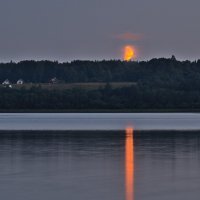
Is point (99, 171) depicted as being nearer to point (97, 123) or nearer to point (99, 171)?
point (99, 171)

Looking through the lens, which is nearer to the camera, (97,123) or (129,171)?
(129,171)

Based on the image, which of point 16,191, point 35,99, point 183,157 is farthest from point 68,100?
point 16,191

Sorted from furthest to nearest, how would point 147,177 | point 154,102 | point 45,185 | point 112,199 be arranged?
1. point 154,102
2. point 147,177
3. point 45,185
4. point 112,199

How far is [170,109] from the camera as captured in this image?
187 meters

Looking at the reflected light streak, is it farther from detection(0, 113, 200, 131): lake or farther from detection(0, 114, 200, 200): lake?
detection(0, 113, 200, 131): lake

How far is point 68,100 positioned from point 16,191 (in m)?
163

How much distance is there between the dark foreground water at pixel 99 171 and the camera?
23.7 metres

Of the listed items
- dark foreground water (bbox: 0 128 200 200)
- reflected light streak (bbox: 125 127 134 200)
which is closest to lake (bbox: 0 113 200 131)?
dark foreground water (bbox: 0 128 200 200)

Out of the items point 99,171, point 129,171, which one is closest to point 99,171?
point 99,171

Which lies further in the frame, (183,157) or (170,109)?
(170,109)

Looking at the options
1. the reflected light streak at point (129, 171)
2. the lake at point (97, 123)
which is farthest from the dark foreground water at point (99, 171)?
the lake at point (97, 123)

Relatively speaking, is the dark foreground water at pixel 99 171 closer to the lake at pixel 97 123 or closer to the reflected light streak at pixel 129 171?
the reflected light streak at pixel 129 171

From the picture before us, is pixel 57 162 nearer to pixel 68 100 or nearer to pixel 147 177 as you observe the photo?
pixel 147 177

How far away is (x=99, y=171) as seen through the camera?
2988 centimetres
